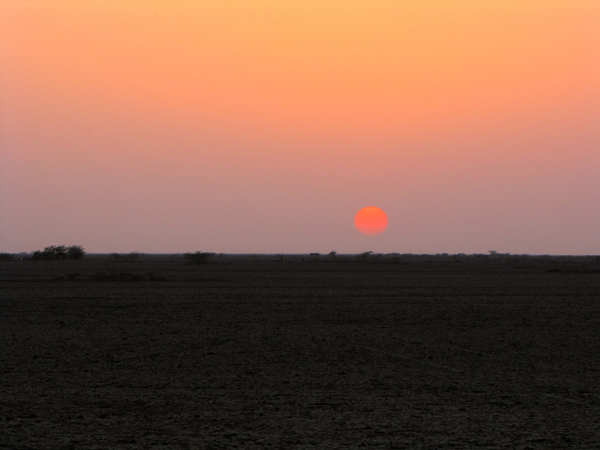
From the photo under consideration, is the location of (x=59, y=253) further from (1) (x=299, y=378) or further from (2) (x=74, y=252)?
(1) (x=299, y=378)

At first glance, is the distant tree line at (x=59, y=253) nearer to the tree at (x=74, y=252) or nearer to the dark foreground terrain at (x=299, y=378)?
the tree at (x=74, y=252)

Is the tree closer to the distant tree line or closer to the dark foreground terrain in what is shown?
the distant tree line

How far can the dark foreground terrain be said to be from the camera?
853 cm

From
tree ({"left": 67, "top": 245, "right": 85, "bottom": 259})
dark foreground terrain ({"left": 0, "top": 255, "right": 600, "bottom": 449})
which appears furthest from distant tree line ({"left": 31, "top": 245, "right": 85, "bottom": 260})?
dark foreground terrain ({"left": 0, "top": 255, "right": 600, "bottom": 449})

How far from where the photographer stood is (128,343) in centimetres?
1739

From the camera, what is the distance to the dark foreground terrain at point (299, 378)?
8.53m

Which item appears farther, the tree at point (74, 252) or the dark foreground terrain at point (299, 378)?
the tree at point (74, 252)

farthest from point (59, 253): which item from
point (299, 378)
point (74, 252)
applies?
point (299, 378)

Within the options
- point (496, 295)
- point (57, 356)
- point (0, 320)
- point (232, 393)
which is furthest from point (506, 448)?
point (496, 295)

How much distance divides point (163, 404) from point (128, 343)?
750 centimetres

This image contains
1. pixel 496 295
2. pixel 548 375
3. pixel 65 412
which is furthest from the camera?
pixel 496 295

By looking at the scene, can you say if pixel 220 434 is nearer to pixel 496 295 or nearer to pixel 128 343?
pixel 128 343

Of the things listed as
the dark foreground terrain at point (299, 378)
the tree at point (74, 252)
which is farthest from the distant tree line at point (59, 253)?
the dark foreground terrain at point (299, 378)

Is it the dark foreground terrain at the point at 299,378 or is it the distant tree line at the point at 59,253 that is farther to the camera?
the distant tree line at the point at 59,253
